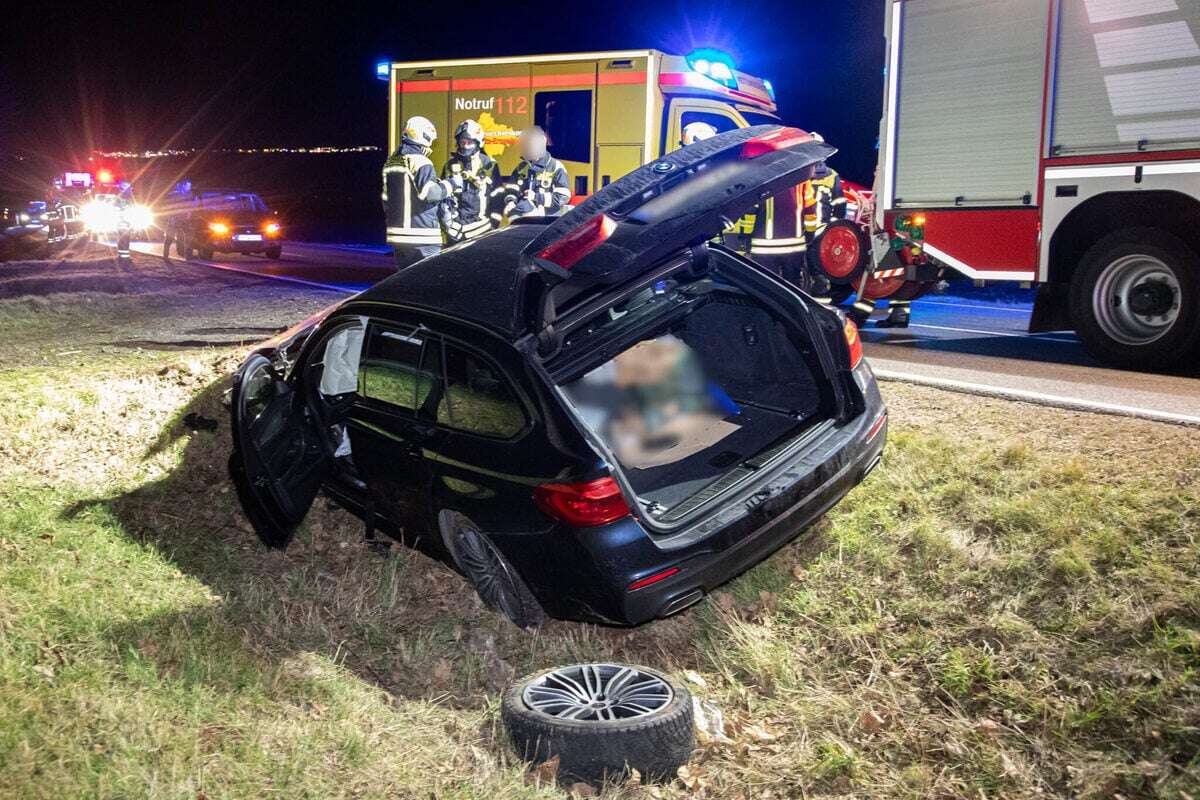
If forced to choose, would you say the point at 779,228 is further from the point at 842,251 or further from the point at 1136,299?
the point at 1136,299

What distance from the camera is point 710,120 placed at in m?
12.1

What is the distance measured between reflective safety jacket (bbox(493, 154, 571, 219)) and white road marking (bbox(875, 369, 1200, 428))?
534cm

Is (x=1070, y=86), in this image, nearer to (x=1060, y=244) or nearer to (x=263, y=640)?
(x=1060, y=244)

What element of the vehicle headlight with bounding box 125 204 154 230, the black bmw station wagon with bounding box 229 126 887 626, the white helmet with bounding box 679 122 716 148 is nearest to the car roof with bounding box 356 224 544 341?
the black bmw station wagon with bounding box 229 126 887 626

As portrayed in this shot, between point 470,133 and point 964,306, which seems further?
point 964,306

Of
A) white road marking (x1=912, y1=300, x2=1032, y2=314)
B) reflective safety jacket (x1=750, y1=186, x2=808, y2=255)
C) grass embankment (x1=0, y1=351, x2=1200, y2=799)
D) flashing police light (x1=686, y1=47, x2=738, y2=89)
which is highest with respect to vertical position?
flashing police light (x1=686, y1=47, x2=738, y2=89)

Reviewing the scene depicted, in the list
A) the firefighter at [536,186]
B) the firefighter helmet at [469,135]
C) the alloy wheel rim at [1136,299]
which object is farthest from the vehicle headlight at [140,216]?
the alloy wheel rim at [1136,299]

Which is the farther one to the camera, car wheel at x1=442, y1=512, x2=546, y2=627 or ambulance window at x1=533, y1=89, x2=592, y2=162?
ambulance window at x1=533, y1=89, x2=592, y2=162

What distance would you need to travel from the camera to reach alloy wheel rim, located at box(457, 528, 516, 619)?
4.46 metres

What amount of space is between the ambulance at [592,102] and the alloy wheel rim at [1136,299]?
501 cm

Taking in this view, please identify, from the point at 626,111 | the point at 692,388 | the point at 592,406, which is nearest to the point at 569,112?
the point at 626,111

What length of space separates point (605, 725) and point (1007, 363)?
19.5 ft

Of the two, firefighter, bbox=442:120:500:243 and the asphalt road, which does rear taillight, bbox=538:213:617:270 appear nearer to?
the asphalt road

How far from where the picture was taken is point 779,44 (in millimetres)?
37375
